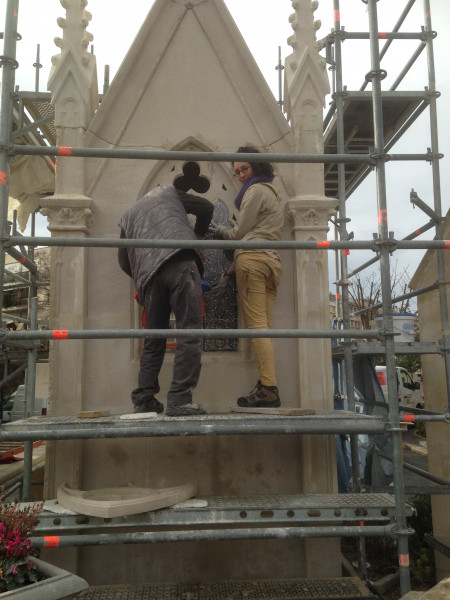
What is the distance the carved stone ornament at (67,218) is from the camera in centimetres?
451

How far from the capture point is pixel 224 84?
498 cm

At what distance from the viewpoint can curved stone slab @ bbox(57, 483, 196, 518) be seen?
3.19m

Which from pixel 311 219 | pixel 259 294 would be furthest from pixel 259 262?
pixel 311 219

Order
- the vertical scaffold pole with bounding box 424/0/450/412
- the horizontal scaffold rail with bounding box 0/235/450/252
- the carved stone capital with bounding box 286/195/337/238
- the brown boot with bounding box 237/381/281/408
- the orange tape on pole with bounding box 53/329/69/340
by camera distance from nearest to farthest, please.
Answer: the orange tape on pole with bounding box 53/329/69/340
the horizontal scaffold rail with bounding box 0/235/450/252
the brown boot with bounding box 237/381/281/408
the carved stone capital with bounding box 286/195/337/238
the vertical scaffold pole with bounding box 424/0/450/412

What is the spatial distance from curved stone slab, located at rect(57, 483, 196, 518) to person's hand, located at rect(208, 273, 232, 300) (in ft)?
5.76

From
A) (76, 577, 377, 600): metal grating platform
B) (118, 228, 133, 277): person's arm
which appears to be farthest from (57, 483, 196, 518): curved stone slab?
(118, 228, 133, 277): person's arm

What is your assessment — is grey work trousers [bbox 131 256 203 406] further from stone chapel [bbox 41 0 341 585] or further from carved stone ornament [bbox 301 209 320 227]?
carved stone ornament [bbox 301 209 320 227]

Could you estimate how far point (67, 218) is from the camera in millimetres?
4523

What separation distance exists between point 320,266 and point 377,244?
1.20 meters

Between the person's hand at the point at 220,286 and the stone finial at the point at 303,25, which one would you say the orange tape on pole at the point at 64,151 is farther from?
the stone finial at the point at 303,25

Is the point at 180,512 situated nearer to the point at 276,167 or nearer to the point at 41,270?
the point at 276,167

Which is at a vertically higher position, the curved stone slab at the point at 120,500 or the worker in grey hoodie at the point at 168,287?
the worker in grey hoodie at the point at 168,287

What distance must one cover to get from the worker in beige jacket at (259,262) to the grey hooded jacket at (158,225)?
353 millimetres

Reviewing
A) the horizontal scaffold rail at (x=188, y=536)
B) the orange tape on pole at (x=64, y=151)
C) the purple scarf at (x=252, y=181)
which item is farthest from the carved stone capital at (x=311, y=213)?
the horizontal scaffold rail at (x=188, y=536)
